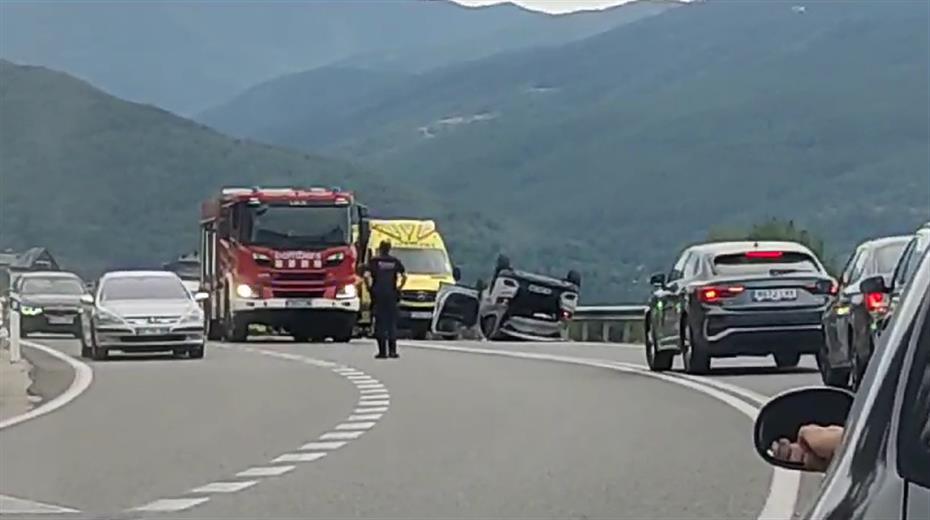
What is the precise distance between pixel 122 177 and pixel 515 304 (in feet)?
263

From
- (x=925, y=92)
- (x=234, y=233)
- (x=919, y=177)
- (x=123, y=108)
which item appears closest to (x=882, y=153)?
(x=919, y=177)

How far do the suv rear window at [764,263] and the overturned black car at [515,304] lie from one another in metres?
18.0

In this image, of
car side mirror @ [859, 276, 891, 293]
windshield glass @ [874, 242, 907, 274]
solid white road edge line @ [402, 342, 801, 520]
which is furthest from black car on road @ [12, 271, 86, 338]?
car side mirror @ [859, 276, 891, 293]

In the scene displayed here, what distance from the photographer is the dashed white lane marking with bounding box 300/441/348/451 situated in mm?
17266

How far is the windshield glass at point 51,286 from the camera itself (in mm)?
48281

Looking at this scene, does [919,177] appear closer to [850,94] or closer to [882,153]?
[882,153]

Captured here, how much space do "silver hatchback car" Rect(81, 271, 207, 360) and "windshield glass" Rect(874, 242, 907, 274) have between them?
14460 millimetres

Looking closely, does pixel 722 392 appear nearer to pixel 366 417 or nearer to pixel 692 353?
pixel 692 353

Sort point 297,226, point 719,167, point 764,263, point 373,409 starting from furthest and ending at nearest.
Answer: point 719,167 < point 297,226 < point 764,263 < point 373,409

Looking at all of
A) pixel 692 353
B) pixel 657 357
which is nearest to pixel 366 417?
pixel 692 353

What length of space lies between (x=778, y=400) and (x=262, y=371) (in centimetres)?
2457

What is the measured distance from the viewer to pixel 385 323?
32.0 m

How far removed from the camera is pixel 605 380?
2572 cm

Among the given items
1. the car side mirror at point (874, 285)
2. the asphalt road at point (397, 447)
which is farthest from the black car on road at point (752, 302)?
the car side mirror at point (874, 285)
